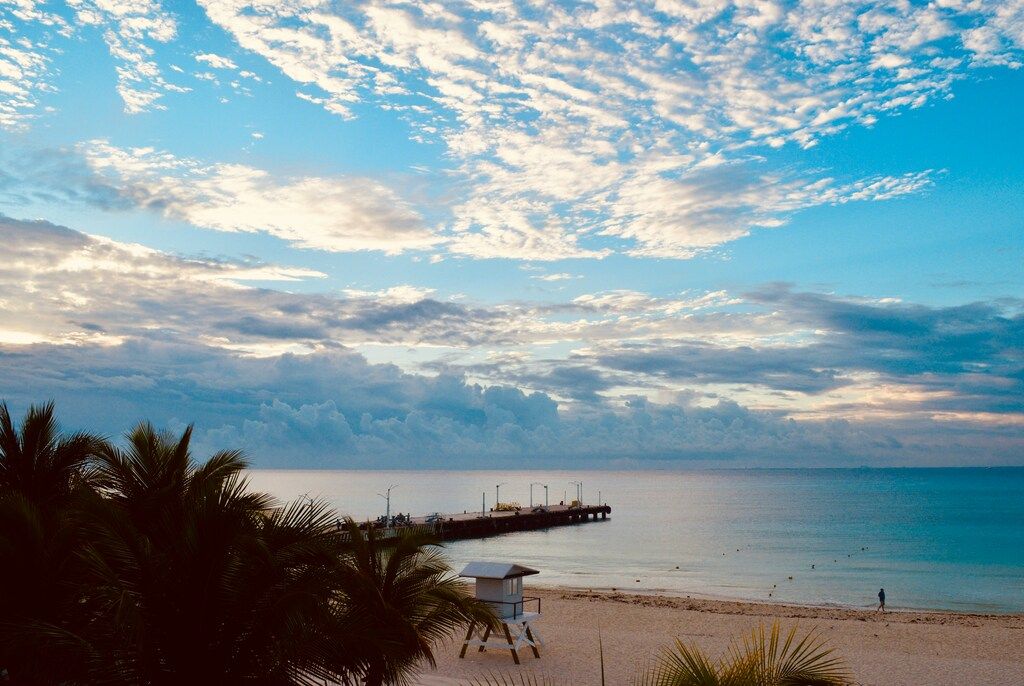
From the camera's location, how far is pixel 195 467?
36.0ft

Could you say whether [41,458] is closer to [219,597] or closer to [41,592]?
→ [41,592]

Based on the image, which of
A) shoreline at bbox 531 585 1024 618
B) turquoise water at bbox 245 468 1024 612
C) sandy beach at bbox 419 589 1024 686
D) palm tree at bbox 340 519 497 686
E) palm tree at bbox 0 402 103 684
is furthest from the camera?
turquoise water at bbox 245 468 1024 612

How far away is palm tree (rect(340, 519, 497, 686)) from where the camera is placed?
10250 millimetres

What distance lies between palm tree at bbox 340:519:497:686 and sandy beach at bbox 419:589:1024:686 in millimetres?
5797

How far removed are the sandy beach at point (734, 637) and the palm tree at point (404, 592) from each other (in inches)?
228

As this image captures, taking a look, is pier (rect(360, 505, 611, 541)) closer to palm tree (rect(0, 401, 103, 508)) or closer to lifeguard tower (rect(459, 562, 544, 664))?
lifeguard tower (rect(459, 562, 544, 664))

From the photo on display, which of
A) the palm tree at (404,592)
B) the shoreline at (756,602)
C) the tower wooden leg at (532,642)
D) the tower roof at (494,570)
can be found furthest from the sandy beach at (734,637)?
the palm tree at (404,592)

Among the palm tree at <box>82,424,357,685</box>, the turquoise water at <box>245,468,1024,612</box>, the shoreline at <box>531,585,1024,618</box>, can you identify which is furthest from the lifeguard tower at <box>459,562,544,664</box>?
the turquoise water at <box>245,468,1024,612</box>

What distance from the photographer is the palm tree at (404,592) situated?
10250 millimetres

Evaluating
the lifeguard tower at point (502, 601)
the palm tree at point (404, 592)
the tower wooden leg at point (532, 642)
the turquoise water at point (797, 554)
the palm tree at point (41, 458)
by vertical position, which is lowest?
the turquoise water at point (797, 554)

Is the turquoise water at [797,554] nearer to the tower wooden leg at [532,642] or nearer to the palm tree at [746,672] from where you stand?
the tower wooden leg at [532,642]

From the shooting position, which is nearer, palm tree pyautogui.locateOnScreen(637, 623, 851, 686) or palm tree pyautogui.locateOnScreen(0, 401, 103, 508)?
palm tree pyautogui.locateOnScreen(637, 623, 851, 686)

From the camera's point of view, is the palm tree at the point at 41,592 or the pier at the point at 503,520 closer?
the palm tree at the point at 41,592

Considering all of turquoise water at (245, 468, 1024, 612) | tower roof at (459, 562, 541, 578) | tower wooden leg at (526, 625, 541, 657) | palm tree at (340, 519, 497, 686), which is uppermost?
palm tree at (340, 519, 497, 686)
